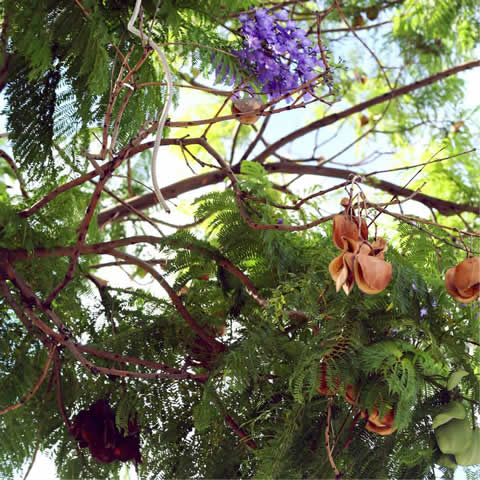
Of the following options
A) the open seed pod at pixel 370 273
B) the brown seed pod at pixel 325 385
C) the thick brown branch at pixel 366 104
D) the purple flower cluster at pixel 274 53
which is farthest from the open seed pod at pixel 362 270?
the thick brown branch at pixel 366 104

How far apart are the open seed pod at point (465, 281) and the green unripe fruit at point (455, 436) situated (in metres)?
0.09

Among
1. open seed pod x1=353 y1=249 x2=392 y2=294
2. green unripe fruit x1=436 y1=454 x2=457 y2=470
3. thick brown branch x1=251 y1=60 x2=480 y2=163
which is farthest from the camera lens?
thick brown branch x1=251 y1=60 x2=480 y2=163

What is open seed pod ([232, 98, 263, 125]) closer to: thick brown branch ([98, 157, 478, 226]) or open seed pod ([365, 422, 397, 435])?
open seed pod ([365, 422, 397, 435])

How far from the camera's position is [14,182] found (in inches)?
51.9

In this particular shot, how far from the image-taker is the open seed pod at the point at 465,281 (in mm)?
428

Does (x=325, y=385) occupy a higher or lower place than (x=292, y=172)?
lower

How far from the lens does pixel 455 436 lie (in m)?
Answer: 0.46

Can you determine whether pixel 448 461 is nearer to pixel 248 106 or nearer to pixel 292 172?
pixel 248 106

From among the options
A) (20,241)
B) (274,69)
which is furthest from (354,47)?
(20,241)

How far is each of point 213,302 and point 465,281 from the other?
0.73 ft

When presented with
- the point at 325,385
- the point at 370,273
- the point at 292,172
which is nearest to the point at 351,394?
the point at 325,385

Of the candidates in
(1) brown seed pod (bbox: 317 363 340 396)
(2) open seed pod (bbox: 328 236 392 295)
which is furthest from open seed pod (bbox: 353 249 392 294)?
(1) brown seed pod (bbox: 317 363 340 396)

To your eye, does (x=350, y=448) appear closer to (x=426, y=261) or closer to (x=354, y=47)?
(x=426, y=261)

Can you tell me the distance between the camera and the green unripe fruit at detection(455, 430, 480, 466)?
0.46 m
